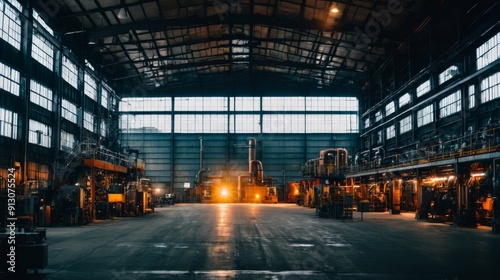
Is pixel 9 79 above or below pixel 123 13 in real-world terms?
below

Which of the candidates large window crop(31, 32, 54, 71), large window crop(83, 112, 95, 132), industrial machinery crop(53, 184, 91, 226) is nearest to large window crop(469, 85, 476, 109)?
industrial machinery crop(53, 184, 91, 226)

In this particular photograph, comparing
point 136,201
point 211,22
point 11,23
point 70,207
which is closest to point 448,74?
point 211,22

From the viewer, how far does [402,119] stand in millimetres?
49812

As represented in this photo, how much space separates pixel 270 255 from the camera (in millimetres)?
14664

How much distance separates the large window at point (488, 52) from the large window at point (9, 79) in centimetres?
3207

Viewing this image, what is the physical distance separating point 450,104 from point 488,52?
6807 millimetres

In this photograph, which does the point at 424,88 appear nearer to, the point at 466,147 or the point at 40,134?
the point at 466,147

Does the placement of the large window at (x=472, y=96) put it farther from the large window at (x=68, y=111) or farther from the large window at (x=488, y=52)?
the large window at (x=68, y=111)

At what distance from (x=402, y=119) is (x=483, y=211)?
76.0ft

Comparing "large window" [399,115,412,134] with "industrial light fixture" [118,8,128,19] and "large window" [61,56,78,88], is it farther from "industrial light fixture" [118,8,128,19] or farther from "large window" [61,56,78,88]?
"large window" [61,56,78,88]

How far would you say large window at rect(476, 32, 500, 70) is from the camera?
31802 millimetres

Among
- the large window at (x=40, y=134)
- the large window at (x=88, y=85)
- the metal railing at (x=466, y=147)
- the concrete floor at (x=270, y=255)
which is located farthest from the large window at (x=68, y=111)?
the metal railing at (x=466, y=147)

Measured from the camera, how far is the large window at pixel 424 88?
43312 millimetres

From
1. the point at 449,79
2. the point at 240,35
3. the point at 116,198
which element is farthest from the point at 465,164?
the point at 240,35
